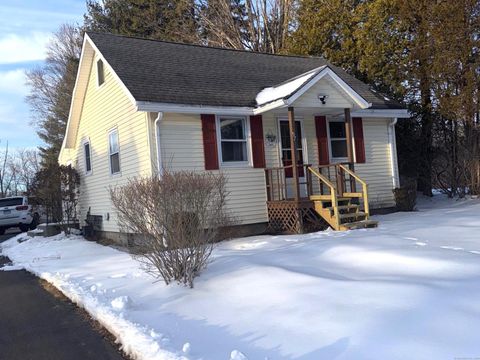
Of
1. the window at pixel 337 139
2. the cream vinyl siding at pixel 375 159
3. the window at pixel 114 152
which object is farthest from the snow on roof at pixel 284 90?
the window at pixel 114 152

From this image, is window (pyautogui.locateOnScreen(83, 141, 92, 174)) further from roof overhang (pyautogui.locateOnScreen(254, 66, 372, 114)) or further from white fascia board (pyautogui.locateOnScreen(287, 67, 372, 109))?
white fascia board (pyautogui.locateOnScreen(287, 67, 372, 109))

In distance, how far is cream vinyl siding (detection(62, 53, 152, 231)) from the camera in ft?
37.5

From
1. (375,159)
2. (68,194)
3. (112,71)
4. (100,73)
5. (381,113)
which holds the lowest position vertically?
(68,194)

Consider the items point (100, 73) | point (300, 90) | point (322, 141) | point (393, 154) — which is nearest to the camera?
point (300, 90)

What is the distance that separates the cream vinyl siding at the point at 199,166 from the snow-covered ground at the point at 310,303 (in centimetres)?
333

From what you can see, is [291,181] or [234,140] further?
[291,181]

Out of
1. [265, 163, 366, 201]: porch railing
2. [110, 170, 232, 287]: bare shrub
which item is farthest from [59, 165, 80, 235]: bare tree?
[110, 170, 232, 287]: bare shrub

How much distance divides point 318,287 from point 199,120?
693cm

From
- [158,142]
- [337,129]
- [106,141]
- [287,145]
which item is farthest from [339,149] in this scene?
[106,141]

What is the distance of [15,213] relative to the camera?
19641 mm

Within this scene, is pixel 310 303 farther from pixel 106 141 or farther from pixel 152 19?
pixel 152 19

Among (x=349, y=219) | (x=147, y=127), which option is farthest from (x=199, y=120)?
(x=349, y=219)

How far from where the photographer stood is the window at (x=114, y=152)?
42.4 ft

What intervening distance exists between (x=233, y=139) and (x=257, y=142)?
0.64m
